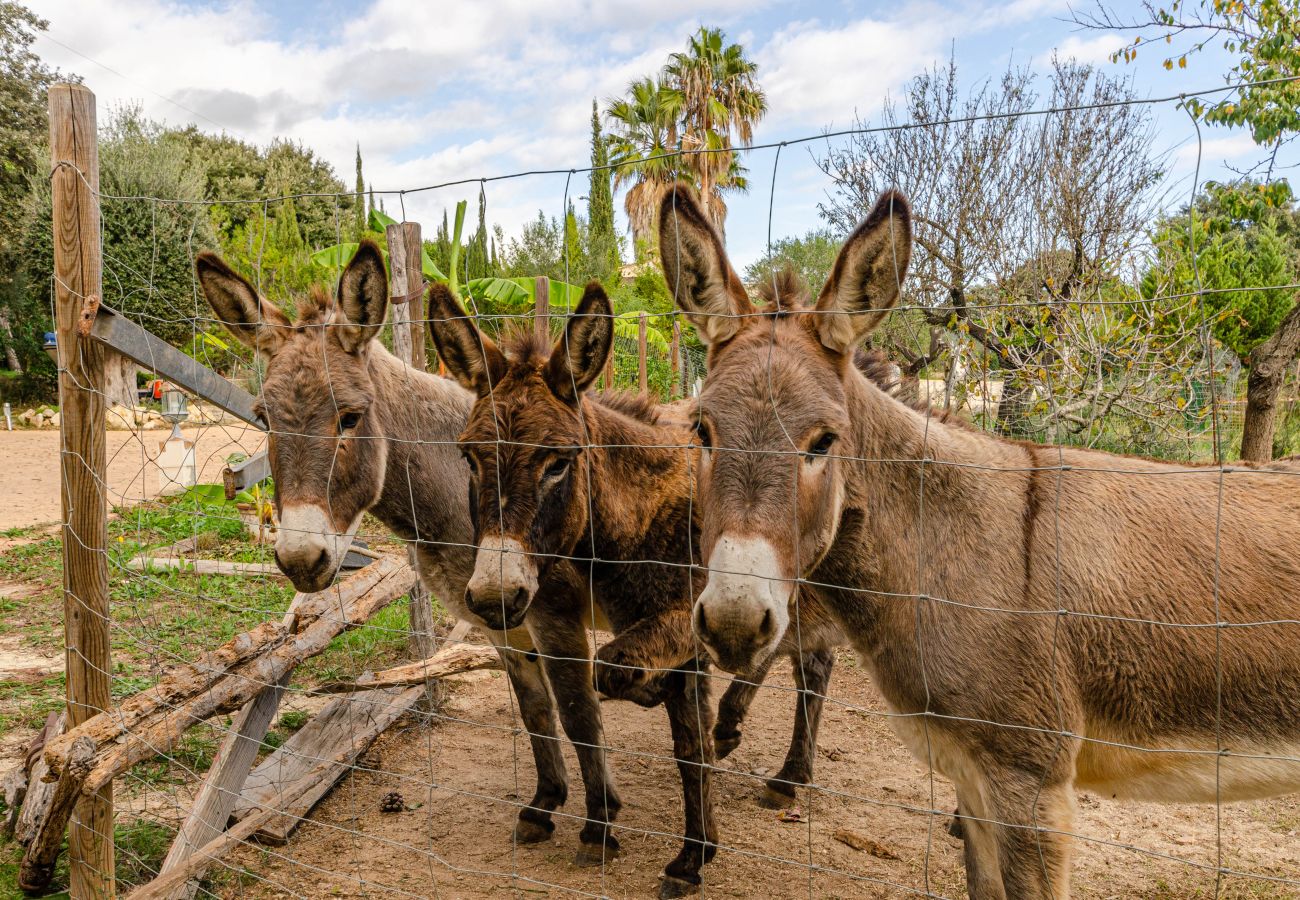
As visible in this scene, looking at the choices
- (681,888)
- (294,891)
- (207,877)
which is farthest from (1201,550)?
(207,877)

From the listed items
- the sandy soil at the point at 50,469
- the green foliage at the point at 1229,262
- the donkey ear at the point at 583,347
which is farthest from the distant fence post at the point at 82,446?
the sandy soil at the point at 50,469

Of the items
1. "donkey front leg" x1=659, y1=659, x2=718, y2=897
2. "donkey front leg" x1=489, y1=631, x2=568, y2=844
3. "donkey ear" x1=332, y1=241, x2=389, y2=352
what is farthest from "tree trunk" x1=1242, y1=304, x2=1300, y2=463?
"donkey ear" x1=332, y1=241, x2=389, y2=352

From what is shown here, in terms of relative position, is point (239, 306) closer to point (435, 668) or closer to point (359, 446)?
point (359, 446)

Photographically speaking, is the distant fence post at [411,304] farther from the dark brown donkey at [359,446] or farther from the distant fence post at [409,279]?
the dark brown donkey at [359,446]

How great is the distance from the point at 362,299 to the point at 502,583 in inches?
56.5

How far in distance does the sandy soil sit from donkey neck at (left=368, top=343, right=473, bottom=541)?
17.5ft

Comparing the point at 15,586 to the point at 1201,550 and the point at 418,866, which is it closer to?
the point at 418,866

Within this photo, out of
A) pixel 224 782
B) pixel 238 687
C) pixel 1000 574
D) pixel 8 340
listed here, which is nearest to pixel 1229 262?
pixel 1000 574

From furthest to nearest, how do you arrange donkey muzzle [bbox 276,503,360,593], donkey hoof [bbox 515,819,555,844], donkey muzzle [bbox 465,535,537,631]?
donkey hoof [bbox 515,819,555,844], donkey muzzle [bbox 276,503,360,593], donkey muzzle [bbox 465,535,537,631]

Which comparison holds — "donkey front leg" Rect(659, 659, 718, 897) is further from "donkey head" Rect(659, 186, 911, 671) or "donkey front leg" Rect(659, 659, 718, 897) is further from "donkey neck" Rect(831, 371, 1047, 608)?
"donkey head" Rect(659, 186, 911, 671)

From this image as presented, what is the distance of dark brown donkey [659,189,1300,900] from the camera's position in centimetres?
204

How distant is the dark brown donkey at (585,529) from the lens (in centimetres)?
276

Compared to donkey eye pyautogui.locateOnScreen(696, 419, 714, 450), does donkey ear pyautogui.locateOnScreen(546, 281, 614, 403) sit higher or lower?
higher

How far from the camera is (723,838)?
3965mm
